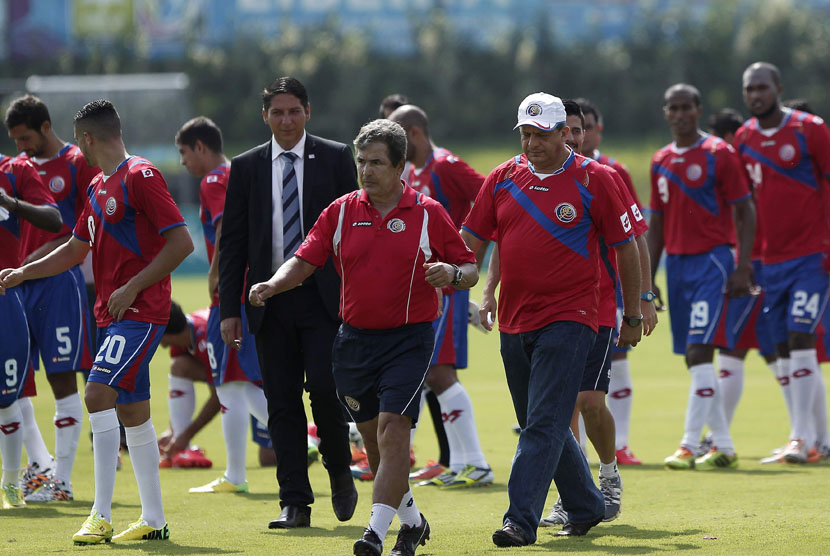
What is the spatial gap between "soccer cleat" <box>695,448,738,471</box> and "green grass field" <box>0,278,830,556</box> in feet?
0.45

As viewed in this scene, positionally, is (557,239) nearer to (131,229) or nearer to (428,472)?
(131,229)

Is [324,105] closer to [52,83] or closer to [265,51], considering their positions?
[265,51]

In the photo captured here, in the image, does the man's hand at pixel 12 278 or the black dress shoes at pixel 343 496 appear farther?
the black dress shoes at pixel 343 496

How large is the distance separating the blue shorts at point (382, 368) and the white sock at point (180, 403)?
4736 millimetres

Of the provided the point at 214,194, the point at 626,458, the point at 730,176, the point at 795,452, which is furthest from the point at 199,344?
the point at 795,452

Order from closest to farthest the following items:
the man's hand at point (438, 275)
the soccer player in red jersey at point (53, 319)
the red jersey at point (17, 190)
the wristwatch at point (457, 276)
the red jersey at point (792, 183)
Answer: the man's hand at point (438, 275), the wristwatch at point (457, 276), the red jersey at point (17, 190), the soccer player in red jersey at point (53, 319), the red jersey at point (792, 183)

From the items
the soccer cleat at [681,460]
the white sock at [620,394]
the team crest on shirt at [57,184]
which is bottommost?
the soccer cleat at [681,460]

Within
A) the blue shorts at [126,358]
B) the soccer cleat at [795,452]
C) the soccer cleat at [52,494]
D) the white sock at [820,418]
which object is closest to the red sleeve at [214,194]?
the soccer cleat at [52,494]

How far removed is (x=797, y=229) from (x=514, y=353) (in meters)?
4.68

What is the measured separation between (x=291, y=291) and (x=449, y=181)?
260 cm

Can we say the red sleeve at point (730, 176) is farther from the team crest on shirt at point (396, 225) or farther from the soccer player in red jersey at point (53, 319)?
the soccer player in red jersey at point (53, 319)

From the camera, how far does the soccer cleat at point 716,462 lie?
10.2 m

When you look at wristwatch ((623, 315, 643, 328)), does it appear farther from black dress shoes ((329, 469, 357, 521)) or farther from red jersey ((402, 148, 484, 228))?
red jersey ((402, 148, 484, 228))

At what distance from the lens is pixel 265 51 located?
60219 millimetres
